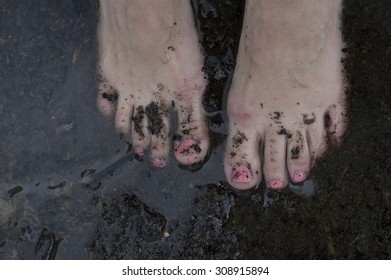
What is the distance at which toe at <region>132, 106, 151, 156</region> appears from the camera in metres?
1.68

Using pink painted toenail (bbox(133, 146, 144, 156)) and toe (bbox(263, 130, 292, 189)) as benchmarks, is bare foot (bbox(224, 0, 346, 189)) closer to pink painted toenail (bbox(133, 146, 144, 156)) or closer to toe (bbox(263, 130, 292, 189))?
toe (bbox(263, 130, 292, 189))

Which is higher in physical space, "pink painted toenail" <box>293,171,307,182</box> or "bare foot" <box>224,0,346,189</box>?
"bare foot" <box>224,0,346,189</box>

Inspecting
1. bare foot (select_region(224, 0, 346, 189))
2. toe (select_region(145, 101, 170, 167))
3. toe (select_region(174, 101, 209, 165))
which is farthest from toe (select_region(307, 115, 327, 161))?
toe (select_region(145, 101, 170, 167))

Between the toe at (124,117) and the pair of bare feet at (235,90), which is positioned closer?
the pair of bare feet at (235,90)

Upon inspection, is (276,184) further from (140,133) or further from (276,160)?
(140,133)

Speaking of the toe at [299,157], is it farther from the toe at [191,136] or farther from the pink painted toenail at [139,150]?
the pink painted toenail at [139,150]

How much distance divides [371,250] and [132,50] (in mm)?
895

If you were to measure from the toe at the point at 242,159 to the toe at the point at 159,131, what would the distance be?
7.2 inches

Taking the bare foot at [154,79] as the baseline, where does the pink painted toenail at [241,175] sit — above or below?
below

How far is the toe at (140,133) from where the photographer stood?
1680 mm

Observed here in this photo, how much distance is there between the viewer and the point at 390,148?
1.62 metres

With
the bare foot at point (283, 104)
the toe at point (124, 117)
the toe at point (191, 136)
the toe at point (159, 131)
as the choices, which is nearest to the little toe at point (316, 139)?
the bare foot at point (283, 104)

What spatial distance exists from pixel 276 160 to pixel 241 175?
11 cm

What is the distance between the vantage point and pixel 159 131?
1.67m
